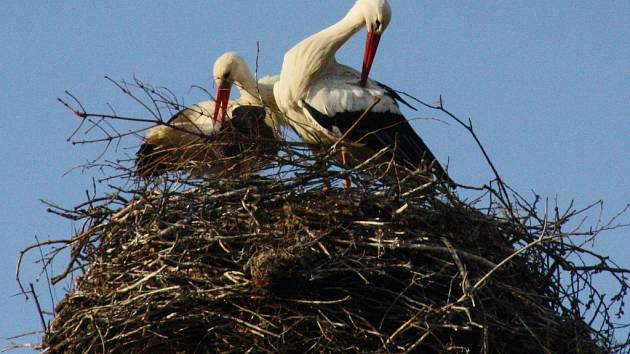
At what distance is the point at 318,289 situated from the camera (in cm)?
590

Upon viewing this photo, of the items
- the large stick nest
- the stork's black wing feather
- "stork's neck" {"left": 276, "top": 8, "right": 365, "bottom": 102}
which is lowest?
the large stick nest

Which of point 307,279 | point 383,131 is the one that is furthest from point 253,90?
point 307,279

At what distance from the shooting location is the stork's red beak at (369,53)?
305 inches

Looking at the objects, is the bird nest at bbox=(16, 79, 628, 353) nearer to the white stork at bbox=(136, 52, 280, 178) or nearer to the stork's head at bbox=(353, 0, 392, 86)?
the white stork at bbox=(136, 52, 280, 178)

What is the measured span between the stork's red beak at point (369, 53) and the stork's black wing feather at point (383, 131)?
0.26 m

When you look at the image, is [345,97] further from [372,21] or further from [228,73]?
[228,73]

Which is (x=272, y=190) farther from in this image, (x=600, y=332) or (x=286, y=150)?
(x=600, y=332)

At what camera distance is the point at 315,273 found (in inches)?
228

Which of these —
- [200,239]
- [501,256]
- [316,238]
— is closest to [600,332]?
[501,256]

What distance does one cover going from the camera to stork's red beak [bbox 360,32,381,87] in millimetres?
7738

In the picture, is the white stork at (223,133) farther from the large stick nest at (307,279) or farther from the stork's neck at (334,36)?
the stork's neck at (334,36)

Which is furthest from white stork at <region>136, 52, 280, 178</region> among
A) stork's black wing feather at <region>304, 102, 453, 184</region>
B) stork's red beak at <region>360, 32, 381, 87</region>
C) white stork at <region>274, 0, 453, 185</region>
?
stork's red beak at <region>360, 32, 381, 87</region>

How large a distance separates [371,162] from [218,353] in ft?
A: 4.07

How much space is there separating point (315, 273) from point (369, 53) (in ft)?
7.55
